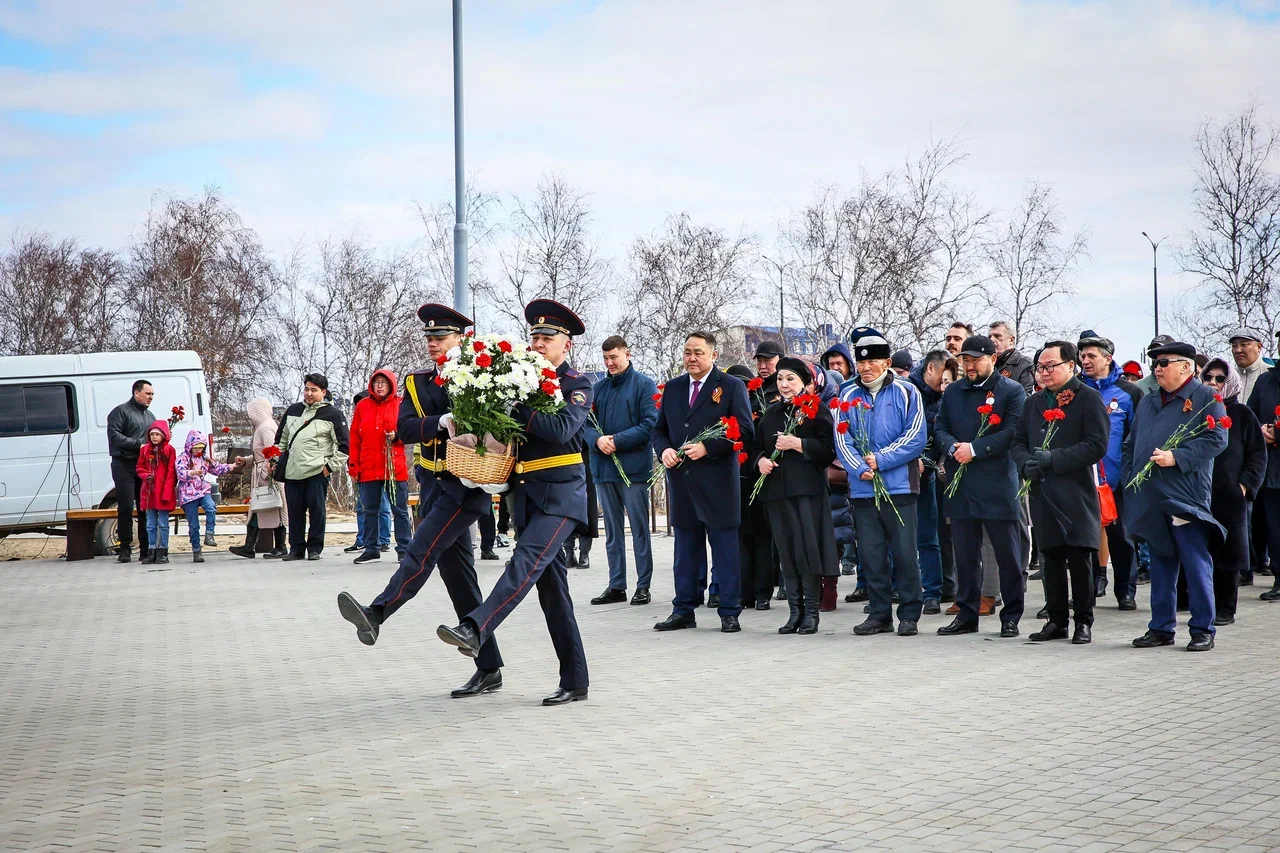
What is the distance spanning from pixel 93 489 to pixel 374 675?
1257 cm

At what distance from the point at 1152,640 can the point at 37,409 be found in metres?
16.2

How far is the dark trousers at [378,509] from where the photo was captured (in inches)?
626

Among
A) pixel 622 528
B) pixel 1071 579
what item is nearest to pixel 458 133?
pixel 622 528

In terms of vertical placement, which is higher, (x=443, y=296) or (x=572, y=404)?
(x=443, y=296)

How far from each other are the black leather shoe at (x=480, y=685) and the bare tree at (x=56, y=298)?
139 ft

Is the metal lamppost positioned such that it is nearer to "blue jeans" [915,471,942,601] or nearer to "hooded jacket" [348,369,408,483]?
"hooded jacket" [348,369,408,483]

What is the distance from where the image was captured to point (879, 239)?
1459 inches

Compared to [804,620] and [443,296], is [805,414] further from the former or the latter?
[443,296]

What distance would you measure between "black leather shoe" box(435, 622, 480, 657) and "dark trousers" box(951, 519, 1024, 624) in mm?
4331

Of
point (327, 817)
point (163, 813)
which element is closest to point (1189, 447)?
point (327, 817)

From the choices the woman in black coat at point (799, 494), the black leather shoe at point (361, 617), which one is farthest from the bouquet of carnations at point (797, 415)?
the black leather shoe at point (361, 617)

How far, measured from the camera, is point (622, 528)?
1173 centimetres

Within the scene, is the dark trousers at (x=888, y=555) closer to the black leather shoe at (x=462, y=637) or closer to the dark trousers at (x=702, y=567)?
the dark trousers at (x=702, y=567)

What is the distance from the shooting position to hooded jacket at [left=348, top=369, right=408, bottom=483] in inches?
625
